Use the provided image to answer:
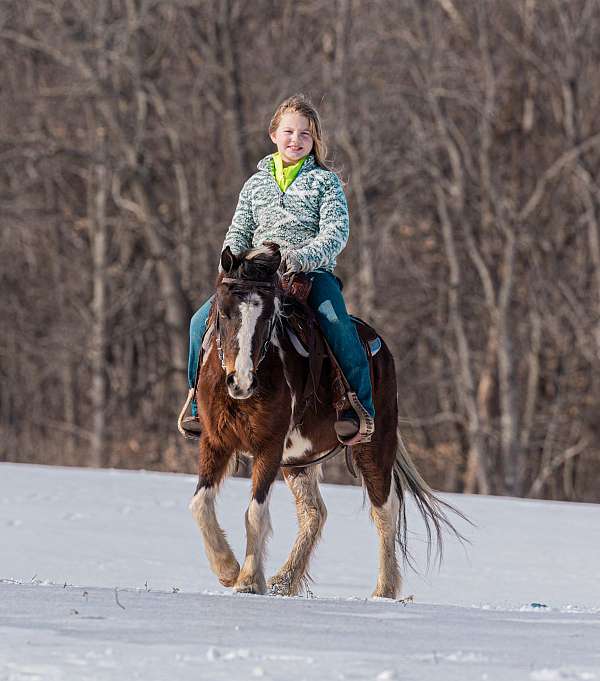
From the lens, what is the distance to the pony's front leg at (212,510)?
680 centimetres

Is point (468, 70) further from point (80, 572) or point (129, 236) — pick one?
point (80, 572)

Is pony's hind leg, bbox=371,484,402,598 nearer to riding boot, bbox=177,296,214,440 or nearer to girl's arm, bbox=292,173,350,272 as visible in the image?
riding boot, bbox=177,296,214,440

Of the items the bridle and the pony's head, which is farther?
the bridle

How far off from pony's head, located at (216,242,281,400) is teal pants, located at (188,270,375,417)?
0.82m

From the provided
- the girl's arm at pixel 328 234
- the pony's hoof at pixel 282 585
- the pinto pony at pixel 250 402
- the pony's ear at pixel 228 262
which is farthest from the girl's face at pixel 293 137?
the pony's hoof at pixel 282 585

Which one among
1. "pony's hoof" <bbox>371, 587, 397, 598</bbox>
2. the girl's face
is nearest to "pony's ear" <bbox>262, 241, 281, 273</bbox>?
the girl's face

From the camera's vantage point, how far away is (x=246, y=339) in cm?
646

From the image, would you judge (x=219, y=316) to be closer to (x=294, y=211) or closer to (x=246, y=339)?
(x=246, y=339)

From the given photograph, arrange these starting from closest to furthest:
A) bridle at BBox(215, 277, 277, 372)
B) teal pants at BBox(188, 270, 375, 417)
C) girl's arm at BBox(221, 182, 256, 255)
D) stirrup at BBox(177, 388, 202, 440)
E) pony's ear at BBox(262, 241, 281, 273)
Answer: bridle at BBox(215, 277, 277, 372) → pony's ear at BBox(262, 241, 281, 273) → stirrup at BBox(177, 388, 202, 440) → teal pants at BBox(188, 270, 375, 417) → girl's arm at BBox(221, 182, 256, 255)

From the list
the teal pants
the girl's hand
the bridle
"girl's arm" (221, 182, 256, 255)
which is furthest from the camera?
"girl's arm" (221, 182, 256, 255)

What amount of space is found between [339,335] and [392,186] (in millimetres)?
18630

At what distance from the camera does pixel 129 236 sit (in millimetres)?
28516

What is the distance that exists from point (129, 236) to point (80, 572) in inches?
713

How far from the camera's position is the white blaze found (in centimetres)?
643
